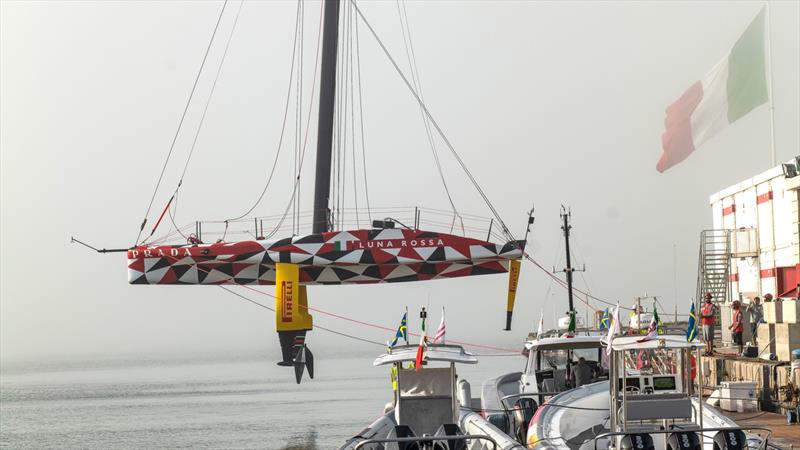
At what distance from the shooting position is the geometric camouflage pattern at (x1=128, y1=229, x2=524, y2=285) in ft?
110

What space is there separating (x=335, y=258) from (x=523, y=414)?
586 inches

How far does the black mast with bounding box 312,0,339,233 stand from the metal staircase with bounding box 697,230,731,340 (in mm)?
16424

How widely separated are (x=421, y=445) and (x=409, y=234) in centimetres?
1918

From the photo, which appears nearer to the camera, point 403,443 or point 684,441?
point 684,441

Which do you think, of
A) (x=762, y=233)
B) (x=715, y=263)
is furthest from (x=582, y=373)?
(x=715, y=263)

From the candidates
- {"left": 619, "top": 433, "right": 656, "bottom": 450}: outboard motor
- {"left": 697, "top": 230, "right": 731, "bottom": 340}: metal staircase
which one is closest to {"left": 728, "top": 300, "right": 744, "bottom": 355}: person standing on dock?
{"left": 697, "top": 230, "right": 731, "bottom": 340}: metal staircase

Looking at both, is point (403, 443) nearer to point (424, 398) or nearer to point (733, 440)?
point (424, 398)

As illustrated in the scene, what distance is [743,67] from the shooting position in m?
37.9

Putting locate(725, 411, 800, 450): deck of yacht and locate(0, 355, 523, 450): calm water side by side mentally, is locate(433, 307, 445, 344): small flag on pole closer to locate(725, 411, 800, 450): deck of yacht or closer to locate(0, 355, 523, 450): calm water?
locate(725, 411, 800, 450): deck of yacht

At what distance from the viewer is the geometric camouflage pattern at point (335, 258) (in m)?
33.5

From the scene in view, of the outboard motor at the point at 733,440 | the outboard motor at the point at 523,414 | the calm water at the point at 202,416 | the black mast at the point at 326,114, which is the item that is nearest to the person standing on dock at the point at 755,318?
the outboard motor at the point at 523,414

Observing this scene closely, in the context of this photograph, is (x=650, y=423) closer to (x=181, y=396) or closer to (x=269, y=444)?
(x=269, y=444)

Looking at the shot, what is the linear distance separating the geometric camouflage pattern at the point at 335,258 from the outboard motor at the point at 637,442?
20.0 meters

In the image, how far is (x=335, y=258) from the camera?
111ft
